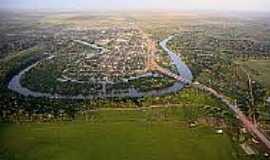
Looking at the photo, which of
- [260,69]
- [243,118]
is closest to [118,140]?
[243,118]

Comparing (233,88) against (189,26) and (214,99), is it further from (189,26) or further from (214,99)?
(189,26)

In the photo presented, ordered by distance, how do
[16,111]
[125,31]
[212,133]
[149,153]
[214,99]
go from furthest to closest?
[125,31], [214,99], [16,111], [212,133], [149,153]

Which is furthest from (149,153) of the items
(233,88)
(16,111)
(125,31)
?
(125,31)

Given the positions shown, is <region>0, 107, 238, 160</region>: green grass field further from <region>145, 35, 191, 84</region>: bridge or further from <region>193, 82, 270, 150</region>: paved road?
<region>145, 35, 191, 84</region>: bridge

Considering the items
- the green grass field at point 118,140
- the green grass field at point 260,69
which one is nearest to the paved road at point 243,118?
the green grass field at point 118,140

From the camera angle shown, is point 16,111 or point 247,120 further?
point 16,111

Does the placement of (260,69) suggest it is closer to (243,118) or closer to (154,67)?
(154,67)

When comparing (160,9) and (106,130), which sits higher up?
(160,9)

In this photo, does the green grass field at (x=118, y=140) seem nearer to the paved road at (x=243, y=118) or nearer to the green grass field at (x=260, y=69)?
the paved road at (x=243, y=118)
